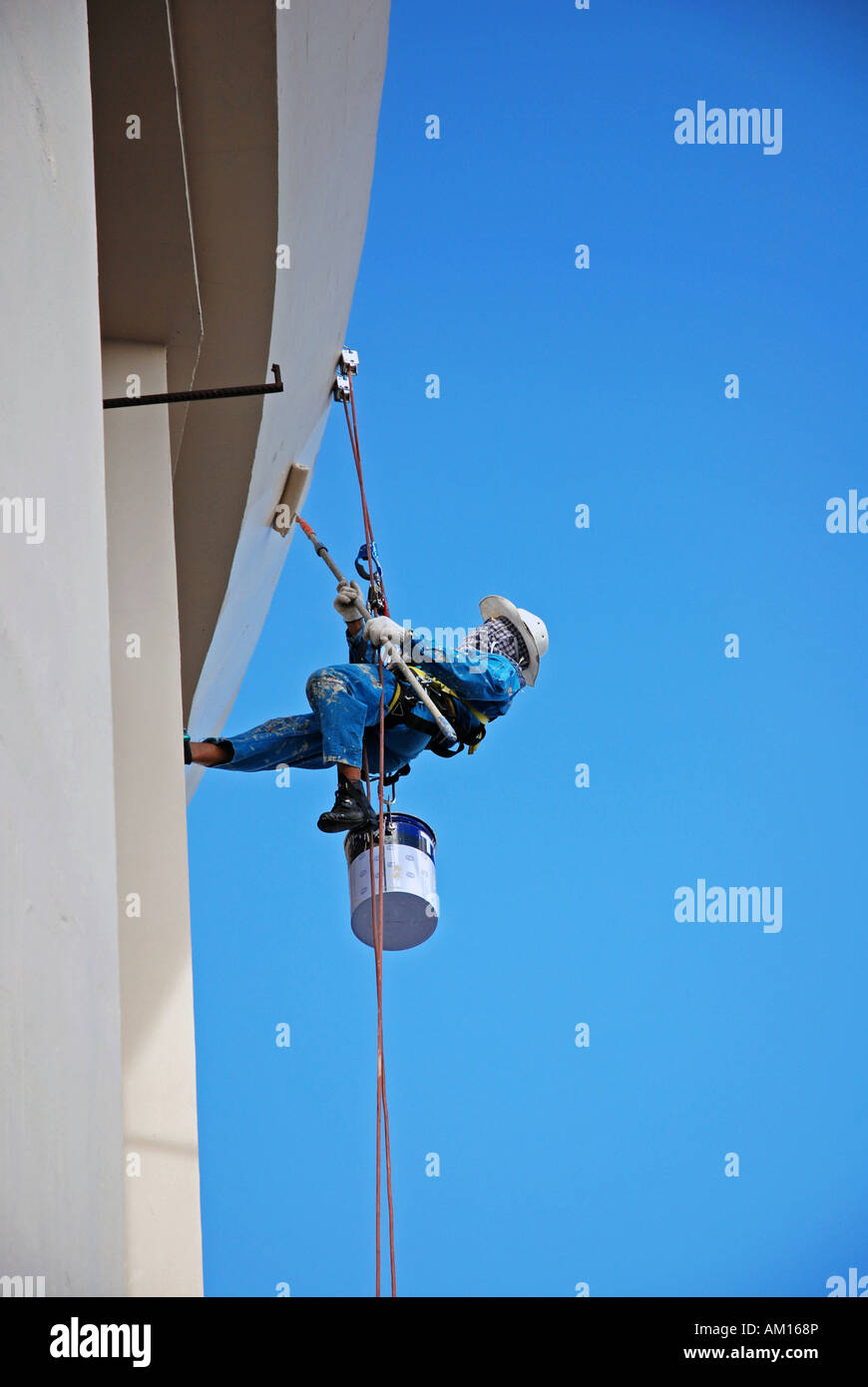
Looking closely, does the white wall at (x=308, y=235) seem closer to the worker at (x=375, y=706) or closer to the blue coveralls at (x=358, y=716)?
the worker at (x=375, y=706)

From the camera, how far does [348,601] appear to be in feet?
20.0

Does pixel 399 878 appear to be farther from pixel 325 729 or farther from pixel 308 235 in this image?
pixel 308 235

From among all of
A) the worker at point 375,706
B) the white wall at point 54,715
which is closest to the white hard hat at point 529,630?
the worker at point 375,706

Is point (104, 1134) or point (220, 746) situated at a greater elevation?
point (220, 746)

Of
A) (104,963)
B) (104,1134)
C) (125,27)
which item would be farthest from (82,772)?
(125,27)

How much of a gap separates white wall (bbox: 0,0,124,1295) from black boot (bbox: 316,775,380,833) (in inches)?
105

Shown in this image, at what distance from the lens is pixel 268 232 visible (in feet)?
17.2

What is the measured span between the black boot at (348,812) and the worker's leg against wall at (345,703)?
12cm

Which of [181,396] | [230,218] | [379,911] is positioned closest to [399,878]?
[379,911]

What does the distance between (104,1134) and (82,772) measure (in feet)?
1.66

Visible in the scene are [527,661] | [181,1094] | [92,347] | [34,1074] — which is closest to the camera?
[34,1074]

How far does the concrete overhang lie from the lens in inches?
176

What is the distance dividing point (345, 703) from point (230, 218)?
1669mm
